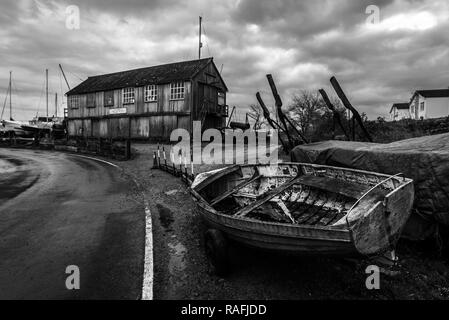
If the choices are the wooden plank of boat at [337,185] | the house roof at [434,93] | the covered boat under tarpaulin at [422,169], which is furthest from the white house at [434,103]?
the wooden plank of boat at [337,185]

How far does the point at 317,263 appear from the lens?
5113 millimetres

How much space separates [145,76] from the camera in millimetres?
30734

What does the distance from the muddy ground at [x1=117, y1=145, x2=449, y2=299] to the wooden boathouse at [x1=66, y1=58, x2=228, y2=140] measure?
22.0 metres

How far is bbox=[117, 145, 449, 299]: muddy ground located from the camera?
14.0 feet

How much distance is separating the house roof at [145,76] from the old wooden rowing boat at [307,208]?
68.1ft

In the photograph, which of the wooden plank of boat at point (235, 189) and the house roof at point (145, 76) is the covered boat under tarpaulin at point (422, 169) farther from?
the house roof at point (145, 76)

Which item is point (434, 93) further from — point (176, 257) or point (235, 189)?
point (176, 257)

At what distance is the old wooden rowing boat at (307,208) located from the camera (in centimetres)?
383

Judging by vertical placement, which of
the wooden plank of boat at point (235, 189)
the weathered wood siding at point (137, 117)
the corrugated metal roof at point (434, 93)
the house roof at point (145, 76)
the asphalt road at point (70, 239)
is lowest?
the asphalt road at point (70, 239)

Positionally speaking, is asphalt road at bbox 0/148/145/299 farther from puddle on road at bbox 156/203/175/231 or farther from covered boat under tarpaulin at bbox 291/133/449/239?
covered boat under tarpaulin at bbox 291/133/449/239

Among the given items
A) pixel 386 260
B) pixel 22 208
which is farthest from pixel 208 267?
pixel 22 208

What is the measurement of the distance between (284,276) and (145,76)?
29.6 meters

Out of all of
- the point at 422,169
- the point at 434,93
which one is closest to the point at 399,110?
the point at 434,93
